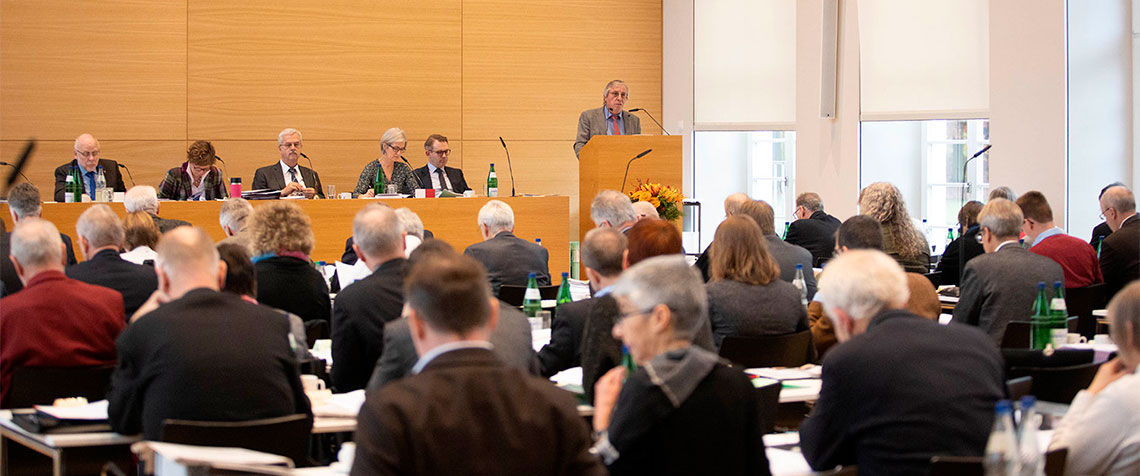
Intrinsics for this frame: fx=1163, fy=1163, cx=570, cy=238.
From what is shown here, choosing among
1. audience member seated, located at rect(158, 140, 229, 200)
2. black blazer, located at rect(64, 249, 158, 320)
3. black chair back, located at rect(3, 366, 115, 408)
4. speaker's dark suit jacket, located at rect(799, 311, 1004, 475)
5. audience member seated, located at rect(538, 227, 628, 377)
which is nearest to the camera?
speaker's dark suit jacket, located at rect(799, 311, 1004, 475)

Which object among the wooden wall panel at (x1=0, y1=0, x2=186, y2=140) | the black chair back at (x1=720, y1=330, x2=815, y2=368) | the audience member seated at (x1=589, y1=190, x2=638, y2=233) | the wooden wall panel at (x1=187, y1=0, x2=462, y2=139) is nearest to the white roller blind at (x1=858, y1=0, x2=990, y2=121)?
the wooden wall panel at (x1=187, y1=0, x2=462, y2=139)

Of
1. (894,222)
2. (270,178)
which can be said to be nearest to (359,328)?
(894,222)

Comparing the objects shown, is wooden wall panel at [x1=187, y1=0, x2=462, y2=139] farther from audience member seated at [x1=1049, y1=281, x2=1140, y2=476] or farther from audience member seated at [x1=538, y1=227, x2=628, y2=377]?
audience member seated at [x1=1049, y1=281, x2=1140, y2=476]

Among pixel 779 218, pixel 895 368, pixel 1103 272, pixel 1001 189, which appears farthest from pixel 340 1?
pixel 895 368

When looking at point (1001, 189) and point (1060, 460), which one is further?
point (1001, 189)

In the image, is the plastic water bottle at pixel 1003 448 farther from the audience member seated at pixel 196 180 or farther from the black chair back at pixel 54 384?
the audience member seated at pixel 196 180

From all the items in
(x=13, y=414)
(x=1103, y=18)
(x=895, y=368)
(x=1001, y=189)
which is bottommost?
(x=13, y=414)

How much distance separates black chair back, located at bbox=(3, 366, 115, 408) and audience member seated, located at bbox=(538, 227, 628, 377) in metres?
1.55

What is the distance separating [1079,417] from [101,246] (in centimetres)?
389

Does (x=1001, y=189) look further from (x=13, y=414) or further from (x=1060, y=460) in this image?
(x=13, y=414)

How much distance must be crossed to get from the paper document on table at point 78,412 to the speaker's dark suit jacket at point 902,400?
7.18 feet

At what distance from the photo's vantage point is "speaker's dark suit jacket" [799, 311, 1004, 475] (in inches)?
110

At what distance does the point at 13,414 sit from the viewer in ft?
11.8

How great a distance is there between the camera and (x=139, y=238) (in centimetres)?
580
